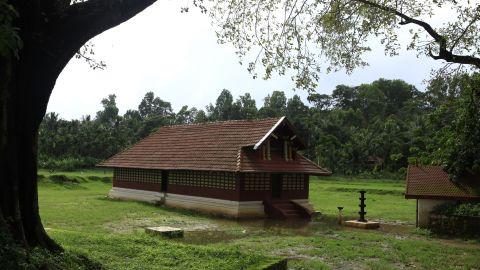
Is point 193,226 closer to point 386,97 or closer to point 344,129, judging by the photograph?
point 344,129

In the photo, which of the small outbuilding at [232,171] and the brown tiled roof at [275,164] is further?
the small outbuilding at [232,171]

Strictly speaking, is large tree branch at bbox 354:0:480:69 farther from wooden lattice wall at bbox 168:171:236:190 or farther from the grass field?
wooden lattice wall at bbox 168:171:236:190

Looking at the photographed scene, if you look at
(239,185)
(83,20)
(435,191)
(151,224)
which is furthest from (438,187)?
(83,20)

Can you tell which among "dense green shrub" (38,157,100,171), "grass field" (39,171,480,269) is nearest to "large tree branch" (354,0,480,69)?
"grass field" (39,171,480,269)

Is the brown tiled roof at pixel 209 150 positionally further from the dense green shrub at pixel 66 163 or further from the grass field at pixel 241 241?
the dense green shrub at pixel 66 163

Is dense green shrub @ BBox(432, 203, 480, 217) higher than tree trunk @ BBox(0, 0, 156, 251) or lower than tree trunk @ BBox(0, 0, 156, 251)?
lower

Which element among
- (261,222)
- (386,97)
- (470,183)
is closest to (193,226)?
(261,222)

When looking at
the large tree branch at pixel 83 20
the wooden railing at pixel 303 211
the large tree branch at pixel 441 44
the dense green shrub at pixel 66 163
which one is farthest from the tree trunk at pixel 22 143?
the dense green shrub at pixel 66 163

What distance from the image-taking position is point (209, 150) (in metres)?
24.0

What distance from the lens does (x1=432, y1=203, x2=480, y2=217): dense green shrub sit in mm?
16102

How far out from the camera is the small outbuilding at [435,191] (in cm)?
1702

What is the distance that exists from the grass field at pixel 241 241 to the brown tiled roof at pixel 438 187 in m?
1.44

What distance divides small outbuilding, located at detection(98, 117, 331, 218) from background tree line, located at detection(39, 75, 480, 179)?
602 centimetres

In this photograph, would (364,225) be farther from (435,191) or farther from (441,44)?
(441,44)
